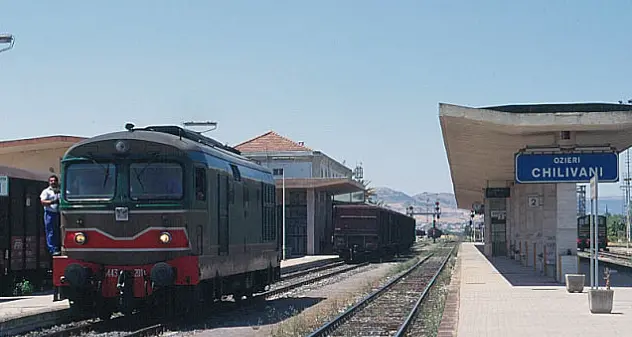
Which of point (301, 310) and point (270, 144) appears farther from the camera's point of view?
point (270, 144)

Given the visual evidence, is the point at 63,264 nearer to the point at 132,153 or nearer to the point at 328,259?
the point at 132,153

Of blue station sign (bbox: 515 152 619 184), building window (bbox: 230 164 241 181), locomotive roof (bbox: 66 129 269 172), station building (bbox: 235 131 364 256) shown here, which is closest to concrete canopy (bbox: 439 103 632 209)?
blue station sign (bbox: 515 152 619 184)

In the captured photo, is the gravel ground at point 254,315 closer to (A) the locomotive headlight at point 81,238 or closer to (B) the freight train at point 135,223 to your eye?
(B) the freight train at point 135,223

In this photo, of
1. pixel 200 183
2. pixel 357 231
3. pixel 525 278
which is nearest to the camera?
pixel 200 183

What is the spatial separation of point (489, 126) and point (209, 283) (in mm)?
8957

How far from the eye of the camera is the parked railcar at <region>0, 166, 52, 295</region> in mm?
19531

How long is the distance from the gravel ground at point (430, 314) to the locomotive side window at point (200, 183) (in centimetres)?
399

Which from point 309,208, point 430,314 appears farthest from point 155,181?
point 309,208

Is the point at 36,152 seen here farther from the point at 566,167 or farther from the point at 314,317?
the point at 566,167

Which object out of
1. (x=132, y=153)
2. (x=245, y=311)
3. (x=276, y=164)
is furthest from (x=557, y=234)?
(x=276, y=164)

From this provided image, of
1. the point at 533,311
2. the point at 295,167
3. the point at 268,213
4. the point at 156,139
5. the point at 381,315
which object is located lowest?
the point at 381,315

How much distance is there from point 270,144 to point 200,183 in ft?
187

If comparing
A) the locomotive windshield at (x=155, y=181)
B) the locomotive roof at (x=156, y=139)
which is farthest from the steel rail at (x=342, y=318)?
the locomotive roof at (x=156, y=139)

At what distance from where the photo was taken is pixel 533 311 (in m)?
16.8
